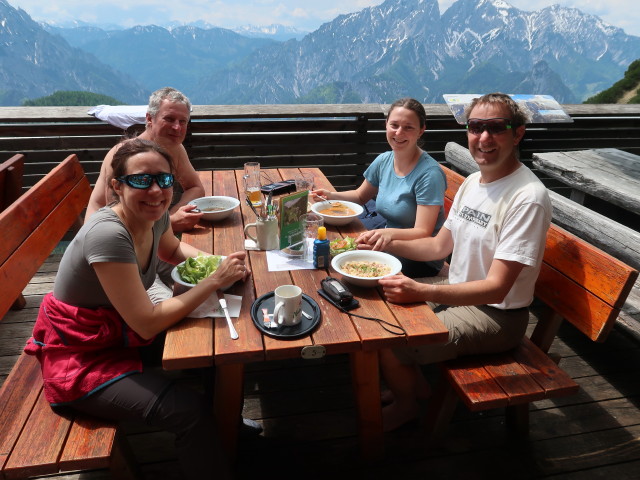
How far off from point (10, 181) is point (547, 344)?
12.2 feet

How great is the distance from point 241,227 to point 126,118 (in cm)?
252

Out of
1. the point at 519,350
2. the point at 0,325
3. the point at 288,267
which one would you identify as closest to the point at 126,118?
the point at 0,325

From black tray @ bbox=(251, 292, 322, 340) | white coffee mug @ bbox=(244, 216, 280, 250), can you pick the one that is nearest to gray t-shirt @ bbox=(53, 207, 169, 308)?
black tray @ bbox=(251, 292, 322, 340)

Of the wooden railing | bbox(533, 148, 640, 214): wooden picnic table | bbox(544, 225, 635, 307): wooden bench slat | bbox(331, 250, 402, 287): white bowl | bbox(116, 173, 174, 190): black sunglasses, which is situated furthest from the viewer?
the wooden railing

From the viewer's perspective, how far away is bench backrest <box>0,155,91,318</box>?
222 cm

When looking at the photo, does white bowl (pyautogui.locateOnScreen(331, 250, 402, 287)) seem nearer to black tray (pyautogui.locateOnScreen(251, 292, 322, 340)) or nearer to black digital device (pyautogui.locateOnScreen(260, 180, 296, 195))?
black tray (pyautogui.locateOnScreen(251, 292, 322, 340))

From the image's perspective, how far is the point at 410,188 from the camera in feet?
9.59

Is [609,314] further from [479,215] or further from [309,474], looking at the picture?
[309,474]

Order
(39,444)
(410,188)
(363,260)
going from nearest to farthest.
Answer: (39,444), (363,260), (410,188)

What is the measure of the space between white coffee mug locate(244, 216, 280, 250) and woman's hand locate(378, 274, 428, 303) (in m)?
0.71

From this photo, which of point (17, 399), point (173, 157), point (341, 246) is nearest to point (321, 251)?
point (341, 246)

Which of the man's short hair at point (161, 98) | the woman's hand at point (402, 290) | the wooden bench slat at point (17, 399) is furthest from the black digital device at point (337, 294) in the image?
the man's short hair at point (161, 98)

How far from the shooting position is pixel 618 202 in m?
3.51

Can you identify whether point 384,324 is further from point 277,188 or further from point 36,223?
point 36,223
